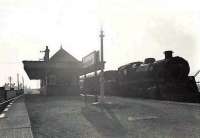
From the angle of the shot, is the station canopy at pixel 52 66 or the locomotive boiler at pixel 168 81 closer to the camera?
the locomotive boiler at pixel 168 81

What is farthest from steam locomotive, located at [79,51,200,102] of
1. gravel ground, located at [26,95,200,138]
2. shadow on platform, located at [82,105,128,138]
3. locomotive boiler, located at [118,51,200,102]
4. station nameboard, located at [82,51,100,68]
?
gravel ground, located at [26,95,200,138]

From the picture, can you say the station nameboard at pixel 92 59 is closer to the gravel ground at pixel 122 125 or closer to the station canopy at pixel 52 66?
the station canopy at pixel 52 66

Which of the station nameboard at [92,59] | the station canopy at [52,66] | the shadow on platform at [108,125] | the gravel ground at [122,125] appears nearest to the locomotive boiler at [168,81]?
the station nameboard at [92,59]

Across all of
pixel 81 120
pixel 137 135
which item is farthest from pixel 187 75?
pixel 137 135

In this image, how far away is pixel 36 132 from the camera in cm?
884

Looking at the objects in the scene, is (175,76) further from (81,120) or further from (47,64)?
(47,64)

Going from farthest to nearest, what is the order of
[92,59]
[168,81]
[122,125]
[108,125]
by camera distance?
[92,59]
[168,81]
[108,125]
[122,125]

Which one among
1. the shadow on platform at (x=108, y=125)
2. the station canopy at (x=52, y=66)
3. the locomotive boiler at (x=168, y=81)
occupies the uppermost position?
the station canopy at (x=52, y=66)

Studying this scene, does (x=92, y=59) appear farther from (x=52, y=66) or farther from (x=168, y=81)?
(x=52, y=66)

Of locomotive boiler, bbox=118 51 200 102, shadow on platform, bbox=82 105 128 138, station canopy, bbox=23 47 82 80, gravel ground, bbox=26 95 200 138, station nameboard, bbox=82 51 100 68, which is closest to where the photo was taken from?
gravel ground, bbox=26 95 200 138

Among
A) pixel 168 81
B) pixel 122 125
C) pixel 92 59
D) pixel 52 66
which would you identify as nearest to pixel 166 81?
pixel 168 81

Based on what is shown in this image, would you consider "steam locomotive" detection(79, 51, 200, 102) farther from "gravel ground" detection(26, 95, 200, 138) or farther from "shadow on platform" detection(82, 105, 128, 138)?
"gravel ground" detection(26, 95, 200, 138)

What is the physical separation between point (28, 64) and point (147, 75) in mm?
13192

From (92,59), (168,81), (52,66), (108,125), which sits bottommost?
(108,125)
